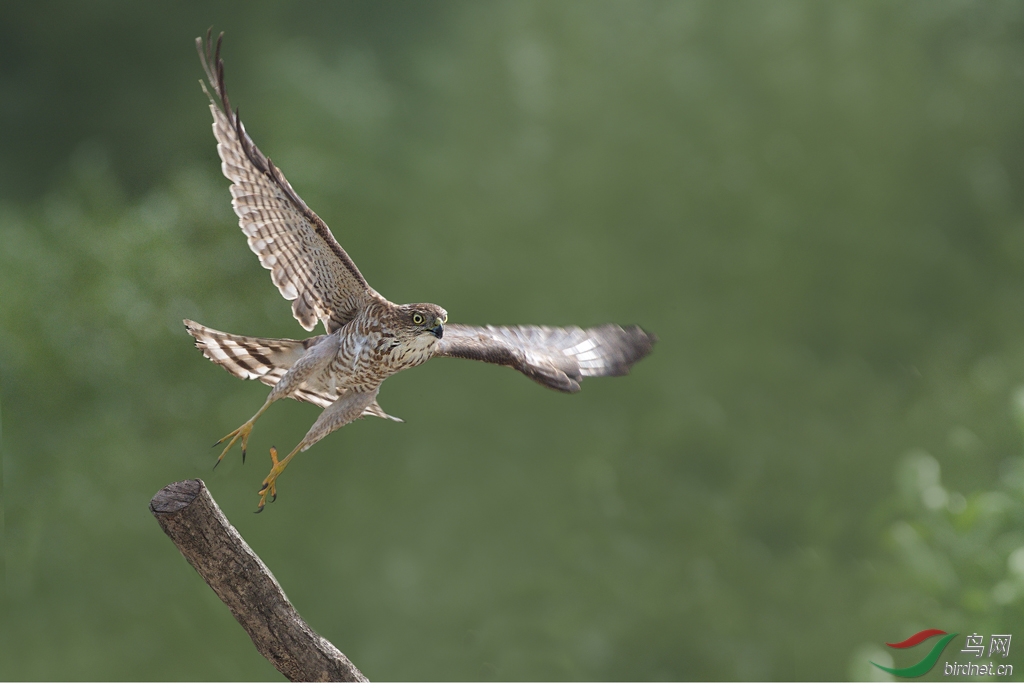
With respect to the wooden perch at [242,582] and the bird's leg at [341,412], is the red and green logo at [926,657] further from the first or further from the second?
the bird's leg at [341,412]

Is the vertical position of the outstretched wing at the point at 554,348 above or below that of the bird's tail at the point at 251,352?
above

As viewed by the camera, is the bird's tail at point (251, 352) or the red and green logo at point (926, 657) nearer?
the bird's tail at point (251, 352)

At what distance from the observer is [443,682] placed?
4.05m

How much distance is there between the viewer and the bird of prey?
6.72ft

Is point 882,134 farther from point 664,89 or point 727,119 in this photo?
point 664,89

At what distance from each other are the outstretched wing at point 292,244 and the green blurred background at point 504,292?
1799 mm

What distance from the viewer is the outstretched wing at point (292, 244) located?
80.6 inches

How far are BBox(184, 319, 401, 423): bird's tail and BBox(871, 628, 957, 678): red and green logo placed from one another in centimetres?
251

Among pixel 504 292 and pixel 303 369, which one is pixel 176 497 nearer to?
pixel 303 369

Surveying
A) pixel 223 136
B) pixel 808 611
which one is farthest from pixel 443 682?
pixel 223 136

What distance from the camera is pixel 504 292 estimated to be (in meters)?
4.25
